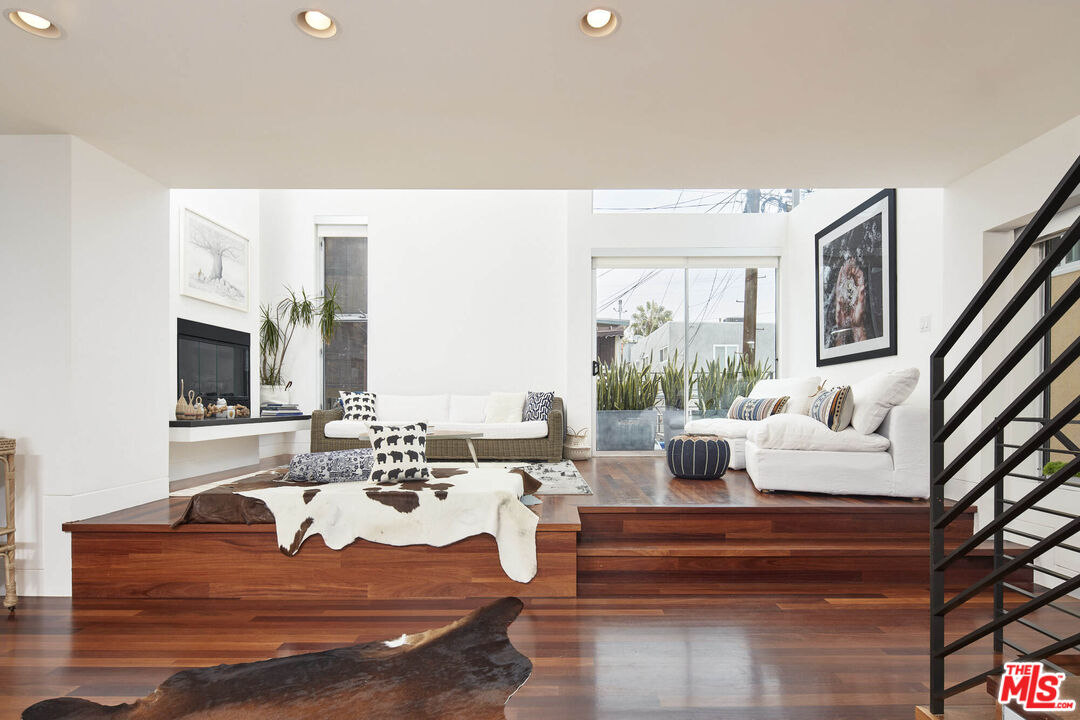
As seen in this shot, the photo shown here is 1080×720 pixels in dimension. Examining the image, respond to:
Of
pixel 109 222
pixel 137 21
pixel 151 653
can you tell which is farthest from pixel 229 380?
pixel 137 21

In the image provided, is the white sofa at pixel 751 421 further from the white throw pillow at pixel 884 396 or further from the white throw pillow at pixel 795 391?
the white throw pillow at pixel 884 396

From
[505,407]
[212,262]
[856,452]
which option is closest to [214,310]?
[212,262]

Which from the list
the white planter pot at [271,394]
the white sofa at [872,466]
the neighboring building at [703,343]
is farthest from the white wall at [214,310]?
the white sofa at [872,466]

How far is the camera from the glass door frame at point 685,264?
21.7 ft

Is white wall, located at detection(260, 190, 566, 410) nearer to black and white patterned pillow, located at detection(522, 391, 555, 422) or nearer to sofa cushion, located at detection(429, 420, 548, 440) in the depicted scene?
black and white patterned pillow, located at detection(522, 391, 555, 422)

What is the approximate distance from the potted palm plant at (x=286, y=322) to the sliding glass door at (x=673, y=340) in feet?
10.1

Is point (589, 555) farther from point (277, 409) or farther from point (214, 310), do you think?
point (277, 409)

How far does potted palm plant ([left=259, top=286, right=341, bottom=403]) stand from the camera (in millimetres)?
7000

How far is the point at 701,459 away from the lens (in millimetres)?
4648

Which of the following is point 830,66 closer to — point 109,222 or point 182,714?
point 182,714

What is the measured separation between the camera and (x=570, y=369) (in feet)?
21.8

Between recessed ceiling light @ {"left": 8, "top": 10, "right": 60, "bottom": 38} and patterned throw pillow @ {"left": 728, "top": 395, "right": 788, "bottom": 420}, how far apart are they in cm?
498

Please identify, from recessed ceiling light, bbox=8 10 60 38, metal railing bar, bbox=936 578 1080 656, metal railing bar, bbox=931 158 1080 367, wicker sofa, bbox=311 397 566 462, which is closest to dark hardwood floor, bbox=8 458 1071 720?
metal railing bar, bbox=936 578 1080 656

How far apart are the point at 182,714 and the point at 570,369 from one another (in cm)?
505
